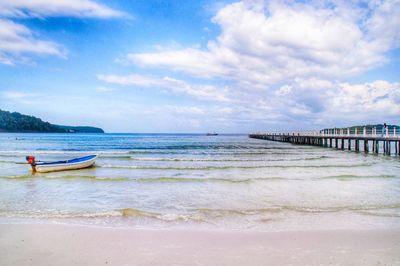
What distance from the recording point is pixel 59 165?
20.4 metres

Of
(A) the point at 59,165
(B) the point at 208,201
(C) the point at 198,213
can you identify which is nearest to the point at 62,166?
(A) the point at 59,165

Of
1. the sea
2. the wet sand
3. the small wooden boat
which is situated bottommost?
the sea

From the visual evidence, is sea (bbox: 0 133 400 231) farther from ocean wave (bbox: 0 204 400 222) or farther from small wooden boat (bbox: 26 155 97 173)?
small wooden boat (bbox: 26 155 97 173)

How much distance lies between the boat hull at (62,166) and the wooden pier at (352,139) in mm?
26502

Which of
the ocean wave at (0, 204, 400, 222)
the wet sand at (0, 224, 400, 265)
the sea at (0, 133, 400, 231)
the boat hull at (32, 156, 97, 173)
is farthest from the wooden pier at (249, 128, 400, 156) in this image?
the wet sand at (0, 224, 400, 265)

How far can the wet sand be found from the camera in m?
5.71

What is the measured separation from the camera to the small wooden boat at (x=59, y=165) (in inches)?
767

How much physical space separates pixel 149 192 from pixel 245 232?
252 inches

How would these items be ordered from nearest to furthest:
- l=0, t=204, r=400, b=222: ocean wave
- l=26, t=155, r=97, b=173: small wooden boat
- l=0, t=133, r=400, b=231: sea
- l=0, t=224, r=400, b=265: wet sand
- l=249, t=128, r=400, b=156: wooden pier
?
l=0, t=224, r=400, b=265: wet sand
l=0, t=133, r=400, b=231: sea
l=0, t=204, r=400, b=222: ocean wave
l=26, t=155, r=97, b=173: small wooden boat
l=249, t=128, r=400, b=156: wooden pier

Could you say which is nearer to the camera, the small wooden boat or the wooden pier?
the small wooden boat

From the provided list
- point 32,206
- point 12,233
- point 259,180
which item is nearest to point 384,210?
point 259,180

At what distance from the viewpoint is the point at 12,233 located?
7.44 m

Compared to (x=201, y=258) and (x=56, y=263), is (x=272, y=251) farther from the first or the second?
(x=56, y=263)

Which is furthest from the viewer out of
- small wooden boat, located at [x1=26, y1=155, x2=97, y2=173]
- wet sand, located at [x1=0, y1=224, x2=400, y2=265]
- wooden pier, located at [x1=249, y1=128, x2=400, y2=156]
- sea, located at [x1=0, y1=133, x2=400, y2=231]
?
wooden pier, located at [x1=249, y1=128, x2=400, y2=156]
